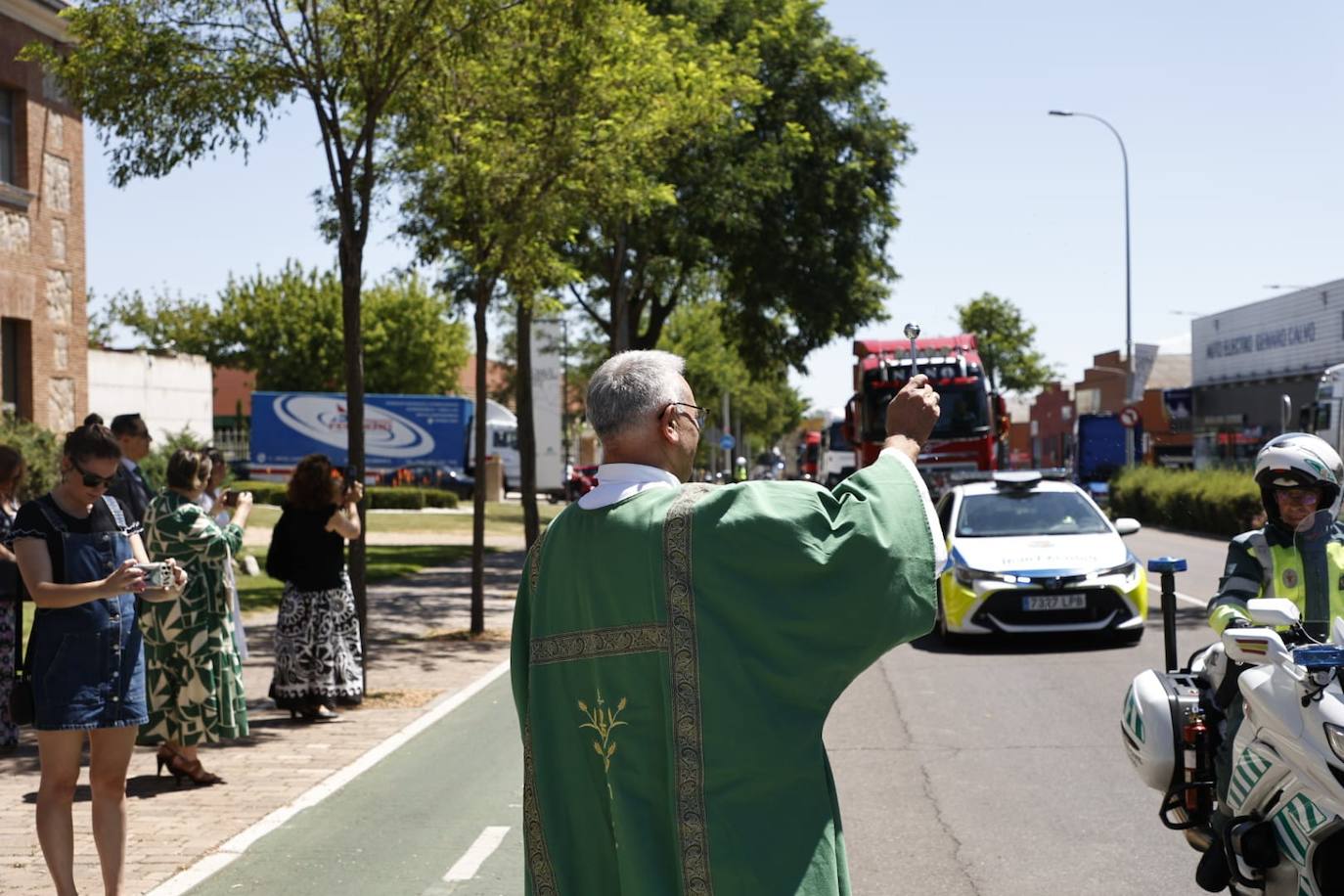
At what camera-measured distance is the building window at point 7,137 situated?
2058cm

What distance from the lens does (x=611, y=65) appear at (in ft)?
50.3

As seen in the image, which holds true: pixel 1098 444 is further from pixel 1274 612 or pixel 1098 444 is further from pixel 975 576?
pixel 1274 612

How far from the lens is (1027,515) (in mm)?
15555

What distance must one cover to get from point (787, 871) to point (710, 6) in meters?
24.8

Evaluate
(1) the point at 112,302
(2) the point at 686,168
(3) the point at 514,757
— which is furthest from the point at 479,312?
(1) the point at 112,302

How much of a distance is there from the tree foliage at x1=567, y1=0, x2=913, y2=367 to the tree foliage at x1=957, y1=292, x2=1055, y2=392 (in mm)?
48783

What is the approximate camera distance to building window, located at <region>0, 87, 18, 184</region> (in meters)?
20.6

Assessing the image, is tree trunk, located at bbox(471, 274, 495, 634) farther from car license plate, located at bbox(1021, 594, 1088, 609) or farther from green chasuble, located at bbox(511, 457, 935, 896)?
green chasuble, located at bbox(511, 457, 935, 896)

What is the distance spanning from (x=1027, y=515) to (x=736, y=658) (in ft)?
42.3

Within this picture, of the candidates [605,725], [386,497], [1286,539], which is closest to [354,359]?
[1286,539]

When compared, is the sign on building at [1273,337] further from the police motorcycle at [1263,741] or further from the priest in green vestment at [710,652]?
the priest in green vestment at [710,652]

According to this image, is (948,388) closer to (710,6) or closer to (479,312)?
(710,6)

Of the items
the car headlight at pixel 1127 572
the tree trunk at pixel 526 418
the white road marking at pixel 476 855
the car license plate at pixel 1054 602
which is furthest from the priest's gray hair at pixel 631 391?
the tree trunk at pixel 526 418

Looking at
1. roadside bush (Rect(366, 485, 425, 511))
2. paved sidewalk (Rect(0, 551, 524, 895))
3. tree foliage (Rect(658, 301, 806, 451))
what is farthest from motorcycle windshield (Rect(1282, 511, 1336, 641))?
roadside bush (Rect(366, 485, 425, 511))
